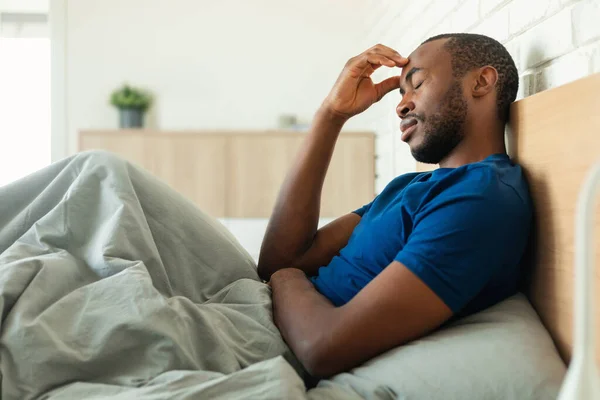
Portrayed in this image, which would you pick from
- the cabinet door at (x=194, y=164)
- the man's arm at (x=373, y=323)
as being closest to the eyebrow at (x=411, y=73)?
the man's arm at (x=373, y=323)

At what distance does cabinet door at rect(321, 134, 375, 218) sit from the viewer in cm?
376

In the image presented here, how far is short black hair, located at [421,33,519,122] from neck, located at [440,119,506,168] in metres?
0.04

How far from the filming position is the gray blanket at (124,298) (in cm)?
88

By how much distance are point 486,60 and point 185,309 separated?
0.83m

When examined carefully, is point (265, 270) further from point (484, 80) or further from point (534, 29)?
point (534, 29)

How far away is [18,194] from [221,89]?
3.02 meters

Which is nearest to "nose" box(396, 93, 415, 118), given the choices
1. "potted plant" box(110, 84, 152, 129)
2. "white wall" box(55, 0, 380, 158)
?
"white wall" box(55, 0, 380, 158)

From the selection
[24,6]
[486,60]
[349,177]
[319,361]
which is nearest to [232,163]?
[349,177]

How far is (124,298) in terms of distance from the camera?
39.7 inches

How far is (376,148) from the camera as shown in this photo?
373 centimetres

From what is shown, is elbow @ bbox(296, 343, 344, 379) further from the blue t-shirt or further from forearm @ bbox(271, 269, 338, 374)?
the blue t-shirt

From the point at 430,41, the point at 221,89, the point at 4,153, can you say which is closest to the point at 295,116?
the point at 221,89

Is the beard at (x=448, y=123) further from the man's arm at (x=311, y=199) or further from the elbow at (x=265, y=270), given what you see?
the elbow at (x=265, y=270)

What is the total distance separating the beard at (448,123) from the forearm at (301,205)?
329 mm
